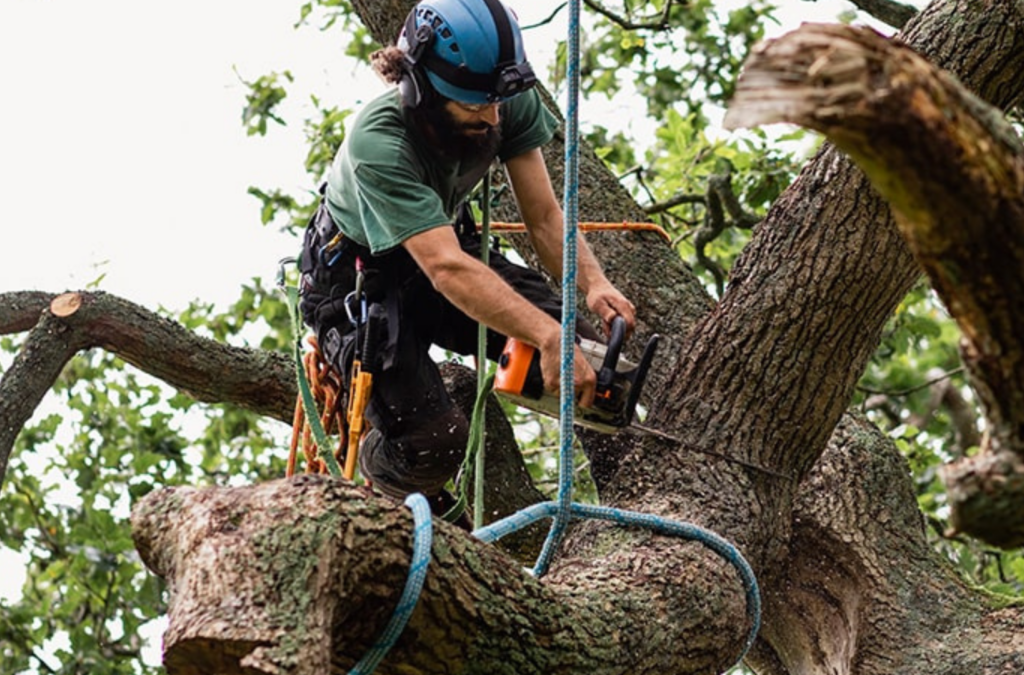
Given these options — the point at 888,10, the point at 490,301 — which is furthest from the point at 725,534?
the point at 888,10

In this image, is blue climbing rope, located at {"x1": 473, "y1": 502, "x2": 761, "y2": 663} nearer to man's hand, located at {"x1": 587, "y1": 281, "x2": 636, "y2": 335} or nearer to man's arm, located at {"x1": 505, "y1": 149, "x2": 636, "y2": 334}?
man's hand, located at {"x1": 587, "y1": 281, "x2": 636, "y2": 335}

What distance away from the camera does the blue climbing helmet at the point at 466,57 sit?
3.89 metres

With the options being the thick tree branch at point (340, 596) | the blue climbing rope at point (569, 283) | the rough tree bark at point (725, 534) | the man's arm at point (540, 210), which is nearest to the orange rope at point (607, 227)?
the rough tree bark at point (725, 534)

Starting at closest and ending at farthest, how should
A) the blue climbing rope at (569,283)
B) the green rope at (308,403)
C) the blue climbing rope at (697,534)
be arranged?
the blue climbing rope at (569,283)
the blue climbing rope at (697,534)
the green rope at (308,403)

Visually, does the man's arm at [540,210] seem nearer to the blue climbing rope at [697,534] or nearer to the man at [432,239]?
the man at [432,239]

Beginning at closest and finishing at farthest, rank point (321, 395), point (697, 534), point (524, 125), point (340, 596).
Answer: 1. point (340, 596)
2. point (697, 534)
3. point (524, 125)
4. point (321, 395)

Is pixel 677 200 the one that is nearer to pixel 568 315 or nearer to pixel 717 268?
pixel 717 268

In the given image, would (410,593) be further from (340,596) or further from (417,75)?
(417,75)

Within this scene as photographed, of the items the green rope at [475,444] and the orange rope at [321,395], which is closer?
the green rope at [475,444]

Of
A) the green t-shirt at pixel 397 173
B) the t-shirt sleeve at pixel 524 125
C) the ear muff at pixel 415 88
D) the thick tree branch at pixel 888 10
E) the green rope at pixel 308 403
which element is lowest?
the green rope at pixel 308 403

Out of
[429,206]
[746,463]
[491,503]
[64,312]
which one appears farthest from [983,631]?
[64,312]

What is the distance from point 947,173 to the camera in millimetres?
1728

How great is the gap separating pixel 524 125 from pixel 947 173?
262 cm

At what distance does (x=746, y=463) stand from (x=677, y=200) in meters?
2.55
